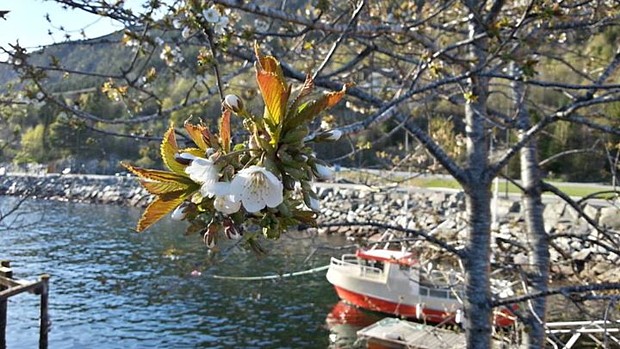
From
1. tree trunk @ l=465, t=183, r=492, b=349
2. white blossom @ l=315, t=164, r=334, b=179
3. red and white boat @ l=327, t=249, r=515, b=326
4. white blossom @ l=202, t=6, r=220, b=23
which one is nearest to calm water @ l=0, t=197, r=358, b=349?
red and white boat @ l=327, t=249, r=515, b=326

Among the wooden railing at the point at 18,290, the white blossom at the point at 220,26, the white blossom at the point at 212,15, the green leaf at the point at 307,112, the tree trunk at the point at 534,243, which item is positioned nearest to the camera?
the green leaf at the point at 307,112

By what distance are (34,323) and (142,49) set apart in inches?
414

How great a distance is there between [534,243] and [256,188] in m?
3.54

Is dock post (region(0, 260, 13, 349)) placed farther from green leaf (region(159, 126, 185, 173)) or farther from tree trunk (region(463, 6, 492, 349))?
green leaf (region(159, 126, 185, 173))

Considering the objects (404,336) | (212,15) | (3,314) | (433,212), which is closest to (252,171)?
(212,15)

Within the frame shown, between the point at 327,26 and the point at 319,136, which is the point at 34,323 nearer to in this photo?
the point at 327,26

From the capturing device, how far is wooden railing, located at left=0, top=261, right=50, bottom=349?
29.4ft

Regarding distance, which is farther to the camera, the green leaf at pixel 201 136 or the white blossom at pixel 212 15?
the white blossom at pixel 212 15

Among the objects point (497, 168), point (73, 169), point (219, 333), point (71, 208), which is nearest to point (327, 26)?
point (497, 168)

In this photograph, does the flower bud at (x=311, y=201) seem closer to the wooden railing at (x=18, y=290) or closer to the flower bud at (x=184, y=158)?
the flower bud at (x=184, y=158)

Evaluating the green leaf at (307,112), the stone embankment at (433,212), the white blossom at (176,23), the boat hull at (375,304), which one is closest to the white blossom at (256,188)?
the green leaf at (307,112)

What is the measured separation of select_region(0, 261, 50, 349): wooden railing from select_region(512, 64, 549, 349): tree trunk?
24.9ft

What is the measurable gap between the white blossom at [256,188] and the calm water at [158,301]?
662 cm

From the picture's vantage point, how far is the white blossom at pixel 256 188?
855 mm
